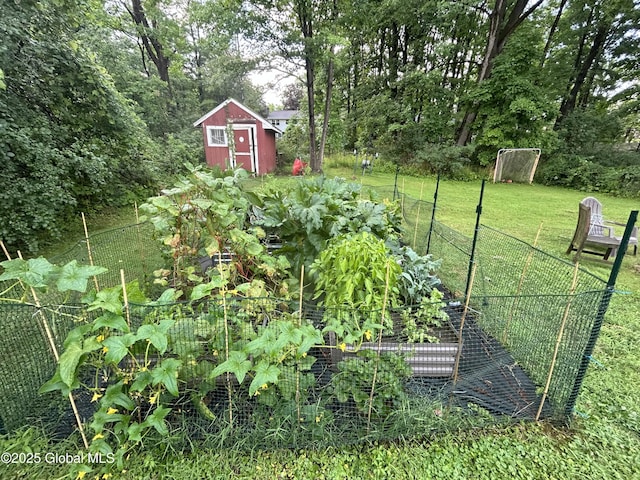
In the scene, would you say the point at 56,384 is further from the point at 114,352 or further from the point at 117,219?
the point at 117,219

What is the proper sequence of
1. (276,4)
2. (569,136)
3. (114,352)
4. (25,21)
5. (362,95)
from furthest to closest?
(362,95) < (569,136) < (276,4) < (25,21) < (114,352)

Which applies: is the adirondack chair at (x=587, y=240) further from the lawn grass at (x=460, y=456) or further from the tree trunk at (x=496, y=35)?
the tree trunk at (x=496, y=35)

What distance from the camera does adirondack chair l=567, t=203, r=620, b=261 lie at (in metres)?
3.77

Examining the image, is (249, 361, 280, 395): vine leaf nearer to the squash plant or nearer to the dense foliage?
the squash plant

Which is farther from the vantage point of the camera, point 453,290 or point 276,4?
point 276,4

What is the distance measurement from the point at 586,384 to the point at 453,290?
128 cm

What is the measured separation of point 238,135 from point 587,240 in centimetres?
1153

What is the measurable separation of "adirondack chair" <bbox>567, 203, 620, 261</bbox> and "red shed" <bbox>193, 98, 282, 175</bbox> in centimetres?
983

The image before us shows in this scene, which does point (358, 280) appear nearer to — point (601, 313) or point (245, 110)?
point (601, 313)

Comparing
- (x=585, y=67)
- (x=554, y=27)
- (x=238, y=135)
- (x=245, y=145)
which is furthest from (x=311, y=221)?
(x=554, y=27)

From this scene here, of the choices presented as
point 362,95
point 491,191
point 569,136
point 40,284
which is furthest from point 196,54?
point 40,284

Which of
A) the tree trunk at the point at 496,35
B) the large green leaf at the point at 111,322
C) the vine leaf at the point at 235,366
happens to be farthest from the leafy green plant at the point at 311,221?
the tree trunk at the point at 496,35

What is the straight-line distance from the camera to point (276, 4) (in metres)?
9.05

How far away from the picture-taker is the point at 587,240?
4.14m
